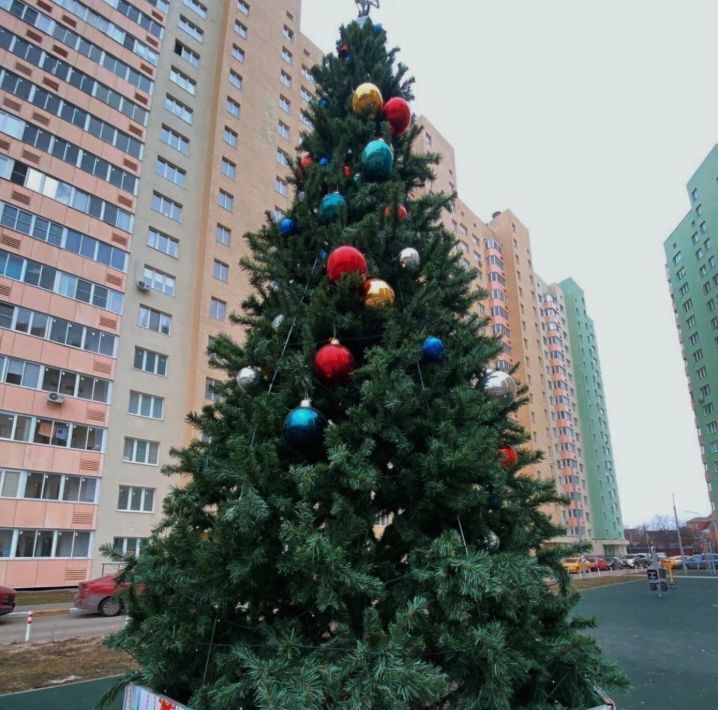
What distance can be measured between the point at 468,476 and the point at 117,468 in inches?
990

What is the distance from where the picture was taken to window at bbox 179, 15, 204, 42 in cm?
3284

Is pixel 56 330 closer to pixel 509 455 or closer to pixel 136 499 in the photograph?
pixel 136 499

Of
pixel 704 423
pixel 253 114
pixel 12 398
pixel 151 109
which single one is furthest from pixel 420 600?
pixel 704 423

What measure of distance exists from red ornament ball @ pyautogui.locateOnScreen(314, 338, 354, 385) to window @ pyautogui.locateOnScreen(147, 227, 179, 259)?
2811cm

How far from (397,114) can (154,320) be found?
1013 inches

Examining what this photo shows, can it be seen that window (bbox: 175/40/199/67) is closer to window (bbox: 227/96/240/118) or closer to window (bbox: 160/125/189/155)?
window (bbox: 227/96/240/118)

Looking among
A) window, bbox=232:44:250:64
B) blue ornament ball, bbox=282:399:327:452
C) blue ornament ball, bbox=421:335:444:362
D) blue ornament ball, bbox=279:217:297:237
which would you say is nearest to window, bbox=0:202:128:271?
window, bbox=232:44:250:64

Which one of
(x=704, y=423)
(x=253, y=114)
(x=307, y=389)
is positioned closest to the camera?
(x=307, y=389)

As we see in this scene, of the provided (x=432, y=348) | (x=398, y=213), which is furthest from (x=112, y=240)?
(x=432, y=348)

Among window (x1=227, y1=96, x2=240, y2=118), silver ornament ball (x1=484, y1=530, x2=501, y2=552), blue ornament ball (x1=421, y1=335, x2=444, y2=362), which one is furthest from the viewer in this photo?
window (x1=227, y1=96, x2=240, y2=118)

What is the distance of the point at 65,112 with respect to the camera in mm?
25953

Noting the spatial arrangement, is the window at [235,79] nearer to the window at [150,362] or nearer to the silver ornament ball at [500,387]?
the window at [150,362]

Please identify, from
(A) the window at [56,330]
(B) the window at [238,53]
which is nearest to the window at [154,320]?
(A) the window at [56,330]

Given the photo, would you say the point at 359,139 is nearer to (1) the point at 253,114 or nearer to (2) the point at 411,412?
(2) the point at 411,412
